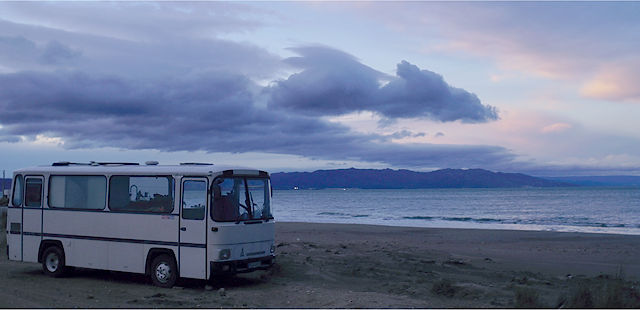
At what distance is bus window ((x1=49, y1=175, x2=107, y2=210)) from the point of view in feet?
48.1

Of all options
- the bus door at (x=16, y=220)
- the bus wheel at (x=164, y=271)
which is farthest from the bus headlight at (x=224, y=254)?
the bus door at (x=16, y=220)

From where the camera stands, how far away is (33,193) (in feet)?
51.5

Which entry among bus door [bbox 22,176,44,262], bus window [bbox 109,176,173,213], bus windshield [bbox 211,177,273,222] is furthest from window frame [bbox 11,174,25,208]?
bus windshield [bbox 211,177,273,222]

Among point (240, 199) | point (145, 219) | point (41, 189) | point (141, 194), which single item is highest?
point (41, 189)

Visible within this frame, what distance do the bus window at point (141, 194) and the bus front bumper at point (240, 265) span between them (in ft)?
5.62

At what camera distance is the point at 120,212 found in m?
14.2

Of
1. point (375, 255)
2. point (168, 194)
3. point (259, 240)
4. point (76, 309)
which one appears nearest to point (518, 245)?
point (375, 255)

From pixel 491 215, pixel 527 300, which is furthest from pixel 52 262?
pixel 491 215

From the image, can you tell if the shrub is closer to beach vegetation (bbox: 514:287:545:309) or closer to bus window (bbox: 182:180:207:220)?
beach vegetation (bbox: 514:287:545:309)

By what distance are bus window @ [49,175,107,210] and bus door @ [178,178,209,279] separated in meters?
2.54

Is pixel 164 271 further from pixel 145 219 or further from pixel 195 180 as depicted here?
pixel 195 180

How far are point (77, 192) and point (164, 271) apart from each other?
10.9 feet

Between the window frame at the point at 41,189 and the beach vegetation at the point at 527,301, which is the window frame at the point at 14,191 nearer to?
the window frame at the point at 41,189

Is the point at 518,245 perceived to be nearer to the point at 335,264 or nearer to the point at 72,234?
the point at 335,264
